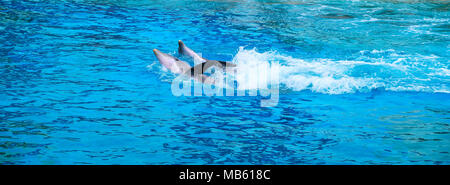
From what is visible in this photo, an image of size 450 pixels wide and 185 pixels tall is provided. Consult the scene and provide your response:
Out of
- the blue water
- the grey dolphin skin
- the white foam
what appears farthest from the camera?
the grey dolphin skin

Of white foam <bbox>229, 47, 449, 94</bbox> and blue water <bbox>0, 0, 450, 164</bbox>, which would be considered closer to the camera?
blue water <bbox>0, 0, 450, 164</bbox>

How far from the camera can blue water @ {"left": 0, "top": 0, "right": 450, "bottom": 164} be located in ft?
17.5

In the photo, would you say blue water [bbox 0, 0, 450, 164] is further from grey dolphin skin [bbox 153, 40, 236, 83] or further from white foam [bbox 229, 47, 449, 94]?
grey dolphin skin [bbox 153, 40, 236, 83]

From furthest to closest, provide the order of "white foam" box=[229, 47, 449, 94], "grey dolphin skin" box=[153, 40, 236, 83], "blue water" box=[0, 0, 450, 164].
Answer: "grey dolphin skin" box=[153, 40, 236, 83] < "white foam" box=[229, 47, 449, 94] < "blue water" box=[0, 0, 450, 164]

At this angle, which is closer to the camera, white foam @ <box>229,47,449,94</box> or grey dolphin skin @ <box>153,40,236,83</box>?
white foam @ <box>229,47,449,94</box>

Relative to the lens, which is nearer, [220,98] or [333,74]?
[220,98]

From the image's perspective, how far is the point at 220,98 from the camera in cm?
715

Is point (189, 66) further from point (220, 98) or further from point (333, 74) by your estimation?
point (333, 74)

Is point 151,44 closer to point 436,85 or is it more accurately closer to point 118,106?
point 118,106

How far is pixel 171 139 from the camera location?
5.59 metres

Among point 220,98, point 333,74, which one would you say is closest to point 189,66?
point 220,98

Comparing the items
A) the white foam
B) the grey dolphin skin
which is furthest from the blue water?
the grey dolphin skin

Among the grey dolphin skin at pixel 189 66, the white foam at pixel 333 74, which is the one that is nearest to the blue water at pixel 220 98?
the white foam at pixel 333 74
